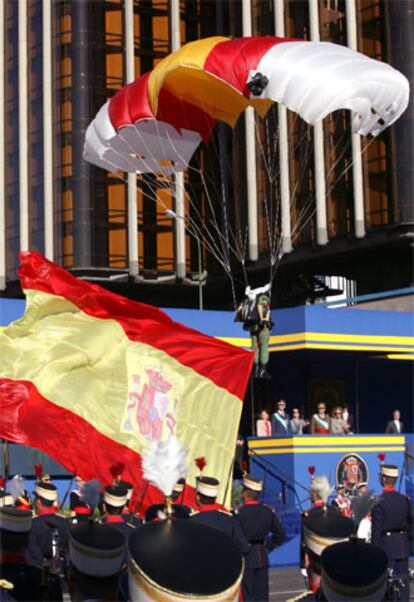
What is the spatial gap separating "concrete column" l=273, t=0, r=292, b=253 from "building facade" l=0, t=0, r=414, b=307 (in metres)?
0.07

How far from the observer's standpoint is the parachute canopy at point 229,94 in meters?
20.1

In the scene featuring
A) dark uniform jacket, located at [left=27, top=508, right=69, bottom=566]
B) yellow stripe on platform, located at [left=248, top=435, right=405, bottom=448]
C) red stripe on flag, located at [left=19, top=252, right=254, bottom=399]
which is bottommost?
yellow stripe on platform, located at [left=248, top=435, right=405, bottom=448]

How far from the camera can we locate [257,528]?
12656 mm

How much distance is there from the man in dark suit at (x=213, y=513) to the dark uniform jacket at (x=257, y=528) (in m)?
0.60

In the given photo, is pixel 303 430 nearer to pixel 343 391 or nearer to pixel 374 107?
pixel 343 391

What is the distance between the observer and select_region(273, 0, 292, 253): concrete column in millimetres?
43625

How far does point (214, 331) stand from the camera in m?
29.0

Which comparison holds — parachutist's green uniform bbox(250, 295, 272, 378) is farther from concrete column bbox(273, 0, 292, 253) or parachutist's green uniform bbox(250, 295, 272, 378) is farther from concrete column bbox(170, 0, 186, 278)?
concrete column bbox(170, 0, 186, 278)

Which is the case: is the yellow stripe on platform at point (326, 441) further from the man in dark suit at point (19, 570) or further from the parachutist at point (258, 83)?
the man in dark suit at point (19, 570)

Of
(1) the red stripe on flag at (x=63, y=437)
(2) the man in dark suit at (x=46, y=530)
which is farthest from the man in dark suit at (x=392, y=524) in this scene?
(2) the man in dark suit at (x=46, y=530)

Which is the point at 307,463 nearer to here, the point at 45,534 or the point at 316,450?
the point at 316,450

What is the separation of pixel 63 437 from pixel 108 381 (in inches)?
53.8

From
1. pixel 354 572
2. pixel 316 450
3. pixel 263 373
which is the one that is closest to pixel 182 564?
pixel 354 572

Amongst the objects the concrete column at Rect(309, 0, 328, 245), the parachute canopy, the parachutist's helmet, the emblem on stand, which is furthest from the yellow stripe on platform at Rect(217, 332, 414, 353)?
the parachutist's helmet
